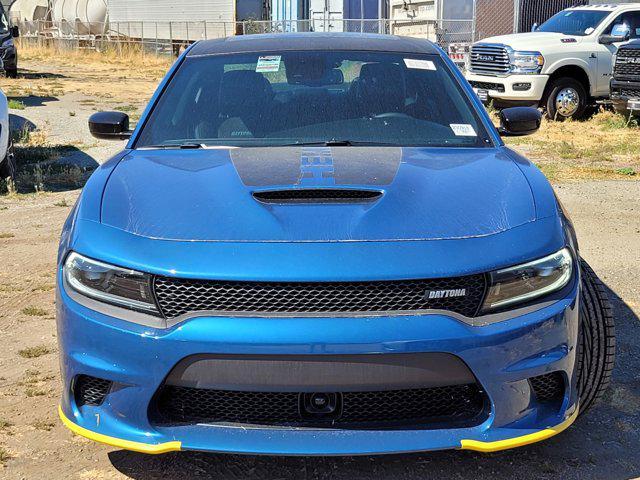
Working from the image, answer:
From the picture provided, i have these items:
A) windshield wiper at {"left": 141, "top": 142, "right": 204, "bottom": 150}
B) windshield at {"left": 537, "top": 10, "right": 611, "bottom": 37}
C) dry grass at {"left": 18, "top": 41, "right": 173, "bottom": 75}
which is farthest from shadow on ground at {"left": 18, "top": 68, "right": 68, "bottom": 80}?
windshield wiper at {"left": 141, "top": 142, "right": 204, "bottom": 150}

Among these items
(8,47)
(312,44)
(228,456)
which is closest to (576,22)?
(312,44)

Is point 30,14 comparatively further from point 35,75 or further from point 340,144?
point 340,144

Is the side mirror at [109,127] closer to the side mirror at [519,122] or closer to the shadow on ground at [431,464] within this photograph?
the shadow on ground at [431,464]

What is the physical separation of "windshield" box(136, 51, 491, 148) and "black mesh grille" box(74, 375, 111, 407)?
138 centimetres

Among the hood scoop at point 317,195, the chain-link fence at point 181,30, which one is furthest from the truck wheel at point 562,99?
the hood scoop at point 317,195

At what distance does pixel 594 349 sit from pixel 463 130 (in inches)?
48.5

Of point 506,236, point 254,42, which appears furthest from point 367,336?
point 254,42

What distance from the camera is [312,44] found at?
4.74 m

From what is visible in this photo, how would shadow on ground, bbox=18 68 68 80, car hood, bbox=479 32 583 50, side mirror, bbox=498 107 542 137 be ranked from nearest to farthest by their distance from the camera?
side mirror, bbox=498 107 542 137
car hood, bbox=479 32 583 50
shadow on ground, bbox=18 68 68 80

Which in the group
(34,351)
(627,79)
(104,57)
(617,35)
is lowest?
(104,57)

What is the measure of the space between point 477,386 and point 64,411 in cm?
139

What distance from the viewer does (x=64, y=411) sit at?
3.12 meters

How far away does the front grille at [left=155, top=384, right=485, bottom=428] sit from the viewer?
9.62 feet

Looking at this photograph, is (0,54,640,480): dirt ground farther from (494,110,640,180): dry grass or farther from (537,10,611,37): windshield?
(537,10,611,37): windshield
